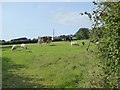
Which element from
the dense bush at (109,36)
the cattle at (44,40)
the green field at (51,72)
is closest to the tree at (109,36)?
the dense bush at (109,36)

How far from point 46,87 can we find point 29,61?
7.09m

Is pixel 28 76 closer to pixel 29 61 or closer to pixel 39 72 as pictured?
pixel 39 72

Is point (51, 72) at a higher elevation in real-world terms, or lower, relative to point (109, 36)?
lower

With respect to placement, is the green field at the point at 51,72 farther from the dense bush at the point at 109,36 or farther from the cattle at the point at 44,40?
the cattle at the point at 44,40

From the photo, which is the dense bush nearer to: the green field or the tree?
the tree

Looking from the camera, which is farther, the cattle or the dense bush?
the cattle

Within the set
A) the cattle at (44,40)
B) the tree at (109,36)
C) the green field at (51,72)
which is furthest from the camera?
the cattle at (44,40)

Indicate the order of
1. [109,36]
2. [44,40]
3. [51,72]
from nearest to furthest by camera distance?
[109,36]
[51,72]
[44,40]

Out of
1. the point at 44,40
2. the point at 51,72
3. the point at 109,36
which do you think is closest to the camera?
the point at 109,36

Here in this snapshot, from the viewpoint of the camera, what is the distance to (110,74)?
315 inches

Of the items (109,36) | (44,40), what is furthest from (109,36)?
(44,40)

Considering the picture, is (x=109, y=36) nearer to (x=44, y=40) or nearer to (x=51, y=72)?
(x=51, y=72)

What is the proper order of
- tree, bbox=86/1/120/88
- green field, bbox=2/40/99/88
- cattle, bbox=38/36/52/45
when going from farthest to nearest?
cattle, bbox=38/36/52/45
green field, bbox=2/40/99/88
tree, bbox=86/1/120/88

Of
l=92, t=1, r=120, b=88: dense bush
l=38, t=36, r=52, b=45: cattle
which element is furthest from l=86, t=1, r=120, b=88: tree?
l=38, t=36, r=52, b=45: cattle
